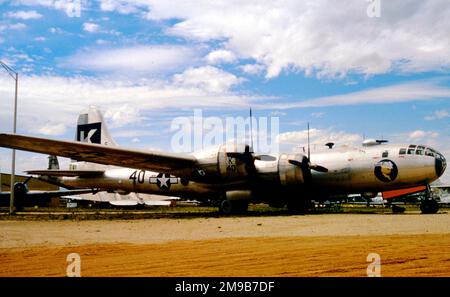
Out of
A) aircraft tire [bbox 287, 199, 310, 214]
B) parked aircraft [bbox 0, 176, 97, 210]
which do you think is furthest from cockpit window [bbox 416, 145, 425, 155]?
parked aircraft [bbox 0, 176, 97, 210]

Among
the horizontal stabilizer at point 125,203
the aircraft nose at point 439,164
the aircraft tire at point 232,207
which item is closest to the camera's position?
the aircraft nose at point 439,164

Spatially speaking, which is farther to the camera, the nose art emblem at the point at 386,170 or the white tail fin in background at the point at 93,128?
the white tail fin in background at the point at 93,128

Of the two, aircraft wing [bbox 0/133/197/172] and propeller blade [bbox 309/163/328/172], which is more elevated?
aircraft wing [bbox 0/133/197/172]

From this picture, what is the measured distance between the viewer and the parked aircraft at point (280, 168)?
20641 mm

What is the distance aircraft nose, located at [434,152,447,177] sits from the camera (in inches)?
806

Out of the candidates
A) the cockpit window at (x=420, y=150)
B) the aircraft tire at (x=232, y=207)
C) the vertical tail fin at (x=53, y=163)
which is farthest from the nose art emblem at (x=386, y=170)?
the vertical tail fin at (x=53, y=163)

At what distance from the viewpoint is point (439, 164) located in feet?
67.4

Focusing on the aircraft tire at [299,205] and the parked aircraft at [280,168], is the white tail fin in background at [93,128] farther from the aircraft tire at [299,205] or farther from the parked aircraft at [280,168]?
the aircraft tire at [299,205]

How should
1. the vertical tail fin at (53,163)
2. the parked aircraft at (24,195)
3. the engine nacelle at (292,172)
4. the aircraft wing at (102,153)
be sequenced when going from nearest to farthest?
the aircraft wing at (102,153), the engine nacelle at (292,172), the parked aircraft at (24,195), the vertical tail fin at (53,163)

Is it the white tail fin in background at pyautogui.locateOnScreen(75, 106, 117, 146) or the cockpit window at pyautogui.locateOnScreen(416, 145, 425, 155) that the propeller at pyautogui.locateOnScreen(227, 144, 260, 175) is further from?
the white tail fin in background at pyautogui.locateOnScreen(75, 106, 117, 146)

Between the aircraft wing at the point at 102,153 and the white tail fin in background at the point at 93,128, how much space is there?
6.80 metres

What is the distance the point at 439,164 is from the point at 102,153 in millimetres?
16079

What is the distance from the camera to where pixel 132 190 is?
92.6ft
